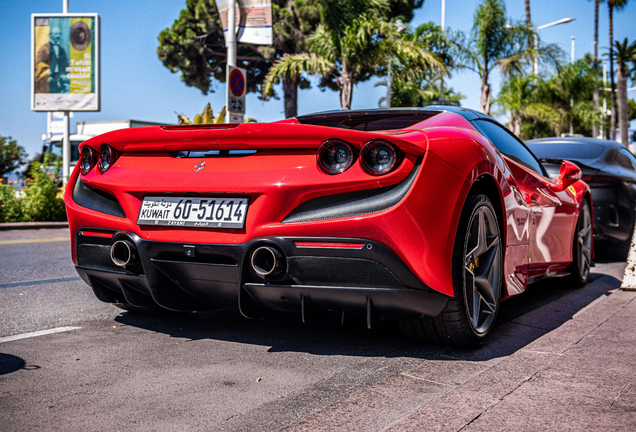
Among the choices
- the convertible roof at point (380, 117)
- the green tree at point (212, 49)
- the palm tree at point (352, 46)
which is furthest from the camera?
the green tree at point (212, 49)

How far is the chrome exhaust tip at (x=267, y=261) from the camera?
281 cm

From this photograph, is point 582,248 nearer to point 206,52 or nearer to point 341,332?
point 341,332

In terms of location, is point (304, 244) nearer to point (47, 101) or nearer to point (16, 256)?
point (16, 256)

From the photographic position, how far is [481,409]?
2.36 meters

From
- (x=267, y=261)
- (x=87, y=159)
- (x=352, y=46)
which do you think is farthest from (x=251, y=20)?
(x=267, y=261)

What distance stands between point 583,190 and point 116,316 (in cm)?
386

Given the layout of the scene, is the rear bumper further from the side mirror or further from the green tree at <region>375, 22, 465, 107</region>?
the green tree at <region>375, 22, 465, 107</region>

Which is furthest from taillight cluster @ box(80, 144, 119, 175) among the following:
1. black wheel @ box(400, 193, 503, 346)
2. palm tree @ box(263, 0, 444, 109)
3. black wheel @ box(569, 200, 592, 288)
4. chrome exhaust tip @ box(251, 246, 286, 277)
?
palm tree @ box(263, 0, 444, 109)

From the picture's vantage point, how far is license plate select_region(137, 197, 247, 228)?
9.55ft

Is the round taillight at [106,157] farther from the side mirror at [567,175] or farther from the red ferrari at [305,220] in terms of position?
the side mirror at [567,175]

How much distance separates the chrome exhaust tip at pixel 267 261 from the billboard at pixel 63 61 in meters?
17.3

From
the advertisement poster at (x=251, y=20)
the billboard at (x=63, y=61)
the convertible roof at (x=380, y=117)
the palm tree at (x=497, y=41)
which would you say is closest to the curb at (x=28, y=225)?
the advertisement poster at (x=251, y=20)

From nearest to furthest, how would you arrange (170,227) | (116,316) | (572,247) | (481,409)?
1. (481,409)
2. (170,227)
3. (116,316)
4. (572,247)

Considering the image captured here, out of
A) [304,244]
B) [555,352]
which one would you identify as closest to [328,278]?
[304,244]
